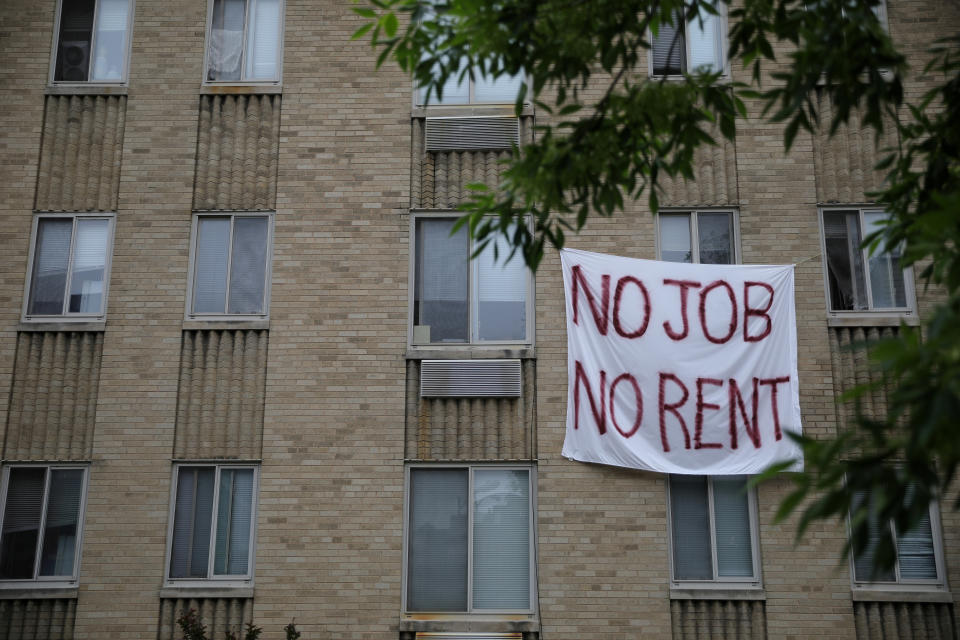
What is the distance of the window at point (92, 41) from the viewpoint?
45.3 ft

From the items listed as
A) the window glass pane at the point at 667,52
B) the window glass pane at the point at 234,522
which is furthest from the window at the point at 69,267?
the window glass pane at the point at 667,52

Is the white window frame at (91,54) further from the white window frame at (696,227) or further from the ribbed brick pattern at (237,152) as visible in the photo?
the white window frame at (696,227)

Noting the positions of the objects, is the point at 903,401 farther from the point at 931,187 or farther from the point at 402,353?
the point at 402,353

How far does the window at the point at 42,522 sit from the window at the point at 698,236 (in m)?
8.00

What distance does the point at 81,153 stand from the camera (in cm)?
1338

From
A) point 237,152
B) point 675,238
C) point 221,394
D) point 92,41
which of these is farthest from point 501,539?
point 92,41

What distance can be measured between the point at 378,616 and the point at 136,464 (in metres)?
3.56

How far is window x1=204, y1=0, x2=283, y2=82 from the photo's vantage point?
1374 cm

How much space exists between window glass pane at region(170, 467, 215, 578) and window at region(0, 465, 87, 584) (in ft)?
3.90

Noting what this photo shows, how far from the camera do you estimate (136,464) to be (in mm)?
12328

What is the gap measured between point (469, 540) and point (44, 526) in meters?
5.25

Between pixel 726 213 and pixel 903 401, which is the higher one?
pixel 726 213

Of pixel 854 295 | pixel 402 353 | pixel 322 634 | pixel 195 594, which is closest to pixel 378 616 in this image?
pixel 322 634

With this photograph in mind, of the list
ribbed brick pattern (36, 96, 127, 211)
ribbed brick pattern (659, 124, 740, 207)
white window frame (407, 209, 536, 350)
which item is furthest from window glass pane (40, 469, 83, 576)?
ribbed brick pattern (659, 124, 740, 207)
